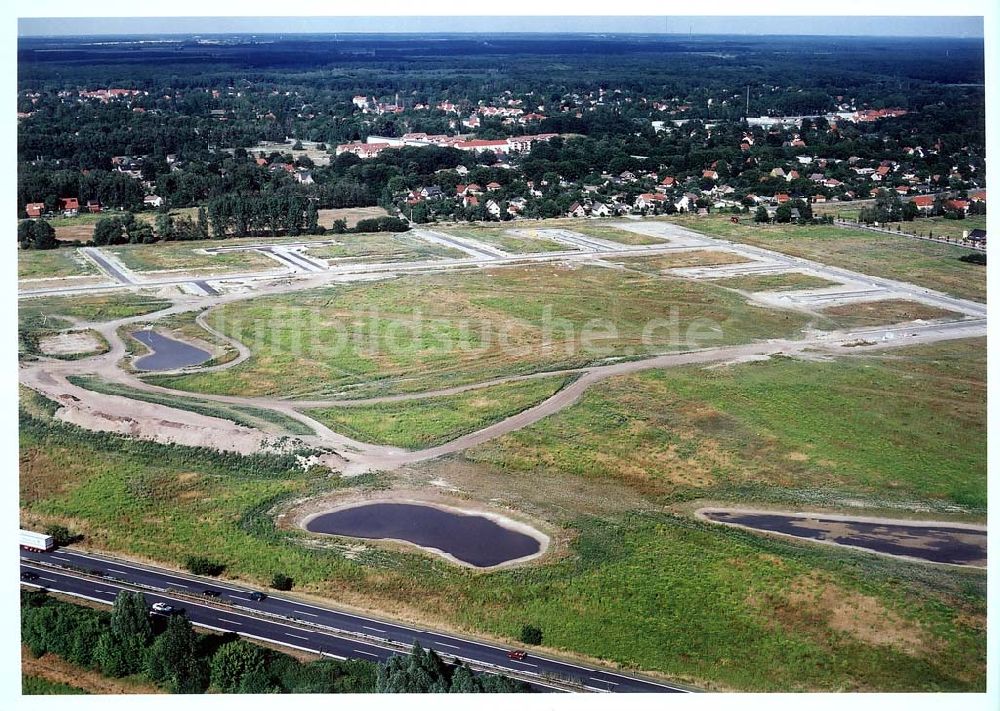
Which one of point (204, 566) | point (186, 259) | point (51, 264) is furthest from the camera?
point (186, 259)

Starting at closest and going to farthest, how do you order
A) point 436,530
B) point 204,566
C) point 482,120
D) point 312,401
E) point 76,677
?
1. point 76,677
2. point 204,566
3. point 436,530
4. point 312,401
5. point 482,120

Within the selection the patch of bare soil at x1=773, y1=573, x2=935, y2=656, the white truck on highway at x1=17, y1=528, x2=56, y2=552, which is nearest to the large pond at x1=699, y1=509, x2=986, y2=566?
the patch of bare soil at x1=773, y1=573, x2=935, y2=656

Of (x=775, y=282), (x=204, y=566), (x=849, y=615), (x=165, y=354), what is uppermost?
(x=775, y=282)

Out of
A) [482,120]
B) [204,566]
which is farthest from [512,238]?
[204,566]

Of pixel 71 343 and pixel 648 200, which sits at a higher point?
pixel 648 200

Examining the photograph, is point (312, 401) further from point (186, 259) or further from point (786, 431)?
point (186, 259)

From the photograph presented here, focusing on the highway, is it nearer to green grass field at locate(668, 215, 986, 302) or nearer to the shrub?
the shrub

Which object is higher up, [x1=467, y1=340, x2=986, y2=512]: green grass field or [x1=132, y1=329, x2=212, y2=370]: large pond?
[x1=132, y1=329, x2=212, y2=370]: large pond
